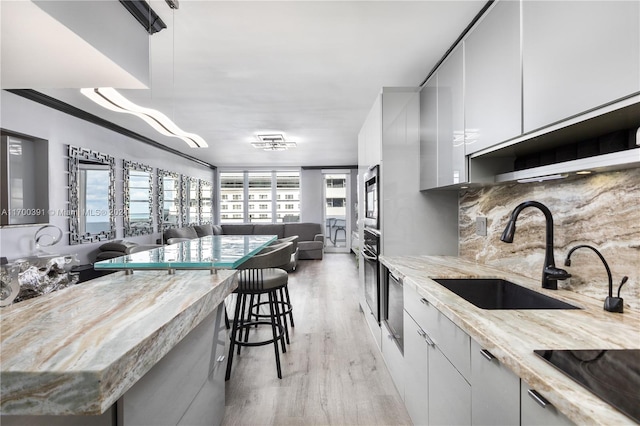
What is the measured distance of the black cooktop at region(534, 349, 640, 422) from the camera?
0.59 m

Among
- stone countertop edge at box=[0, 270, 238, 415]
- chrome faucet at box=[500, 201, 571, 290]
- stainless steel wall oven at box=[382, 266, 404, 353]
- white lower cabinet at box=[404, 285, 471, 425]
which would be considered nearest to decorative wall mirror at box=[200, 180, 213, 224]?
stainless steel wall oven at box=[382, 266, 404, 353]

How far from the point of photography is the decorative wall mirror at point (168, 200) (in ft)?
19.0

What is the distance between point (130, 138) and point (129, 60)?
368 cm

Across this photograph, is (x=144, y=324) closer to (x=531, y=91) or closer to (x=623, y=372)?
(x=623, y=372)

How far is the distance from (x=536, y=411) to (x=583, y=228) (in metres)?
0.95

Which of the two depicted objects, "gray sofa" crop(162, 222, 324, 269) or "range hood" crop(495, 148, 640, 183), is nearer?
"range hood" crop(495, 148, 640, 183)

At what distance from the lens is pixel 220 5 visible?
1.84 meters

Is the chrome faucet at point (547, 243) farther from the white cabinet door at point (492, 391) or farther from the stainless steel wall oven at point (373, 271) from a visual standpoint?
the stainless steel wall oven at point (373, 271)

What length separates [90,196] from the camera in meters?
4.04

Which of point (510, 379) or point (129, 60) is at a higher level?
point (129, 60)

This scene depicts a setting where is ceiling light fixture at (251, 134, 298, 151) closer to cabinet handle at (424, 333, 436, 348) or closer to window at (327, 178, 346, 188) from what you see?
window at (327, 178, 346, 188)

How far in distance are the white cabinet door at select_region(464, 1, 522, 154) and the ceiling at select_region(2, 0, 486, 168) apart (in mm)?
481

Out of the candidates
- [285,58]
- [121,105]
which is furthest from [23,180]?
[285,58]

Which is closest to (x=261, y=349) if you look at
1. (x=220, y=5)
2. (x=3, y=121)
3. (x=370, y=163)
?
(x=370, y=163)
